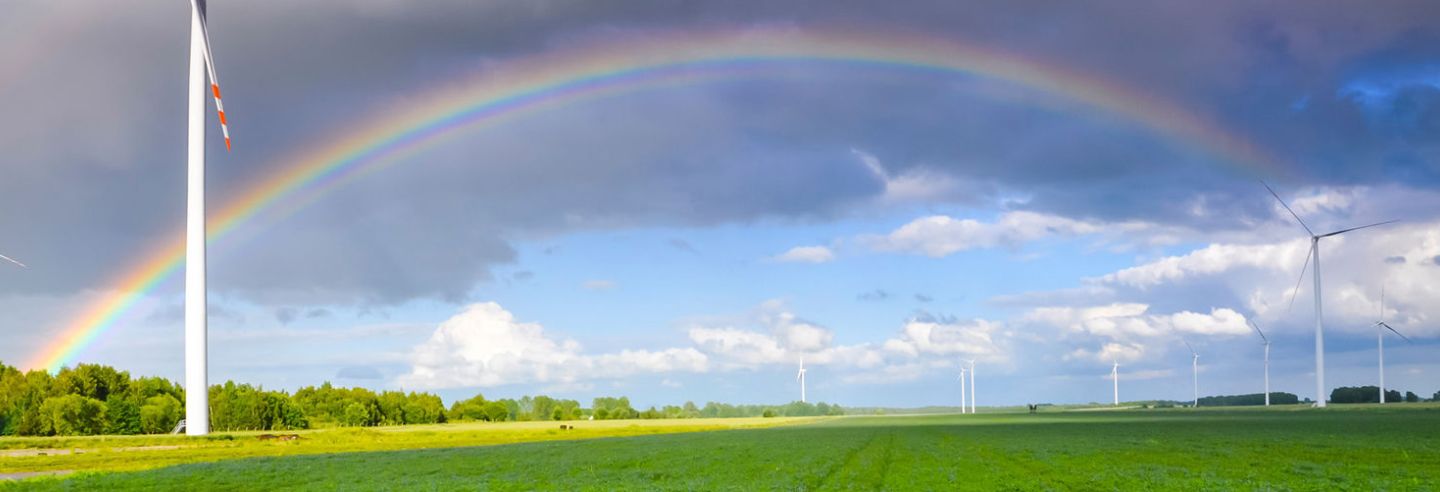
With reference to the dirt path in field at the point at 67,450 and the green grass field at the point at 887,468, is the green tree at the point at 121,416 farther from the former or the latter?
the green grass field at the point at 887,468

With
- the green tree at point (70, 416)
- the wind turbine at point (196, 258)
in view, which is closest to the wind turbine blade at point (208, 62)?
the wind turbine at point (196, 258)

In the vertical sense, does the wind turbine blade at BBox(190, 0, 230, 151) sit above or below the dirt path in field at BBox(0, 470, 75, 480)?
above

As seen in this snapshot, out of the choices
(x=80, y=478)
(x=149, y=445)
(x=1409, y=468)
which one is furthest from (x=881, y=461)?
(x=149, y=445)

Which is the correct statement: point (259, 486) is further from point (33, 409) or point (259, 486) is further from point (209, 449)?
point (33, 409)

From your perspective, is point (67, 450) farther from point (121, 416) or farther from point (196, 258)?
point (121, 416)

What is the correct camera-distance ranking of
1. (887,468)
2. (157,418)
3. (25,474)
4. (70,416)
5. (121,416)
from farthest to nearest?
(157,418) < (121,416) < (70,416) < (25,474) < (887,468)

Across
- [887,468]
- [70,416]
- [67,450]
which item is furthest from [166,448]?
[70,416]

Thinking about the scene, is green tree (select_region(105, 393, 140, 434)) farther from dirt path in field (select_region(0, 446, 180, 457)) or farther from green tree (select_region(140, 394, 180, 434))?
dirt path in field (select_region(0, 446, 180, 457))

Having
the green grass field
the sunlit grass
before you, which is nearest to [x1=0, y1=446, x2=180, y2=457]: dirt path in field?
the sunlit grass

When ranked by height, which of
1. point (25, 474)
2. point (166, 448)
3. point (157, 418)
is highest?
point (25, 474)

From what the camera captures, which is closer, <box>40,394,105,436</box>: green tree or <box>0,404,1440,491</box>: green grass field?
<box>0,404,1440,491</box>: green grass field

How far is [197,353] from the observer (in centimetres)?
9738

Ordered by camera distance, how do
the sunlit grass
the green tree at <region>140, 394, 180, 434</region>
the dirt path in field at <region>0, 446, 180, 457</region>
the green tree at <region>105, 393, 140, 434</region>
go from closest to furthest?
the sunlit grass, the dirt path in field at <region>0, 446, 180, 457</region>, the green tree at <region>105, 393, 140, 434</region>, the green tree at <region>140, 394, 180, 434</region>

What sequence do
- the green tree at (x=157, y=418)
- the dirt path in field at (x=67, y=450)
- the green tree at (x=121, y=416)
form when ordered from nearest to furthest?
the dirt path in field at (x=67, y=450) → the green tree at (x=121, y=416) → the green tree at (x=157, y=418)
